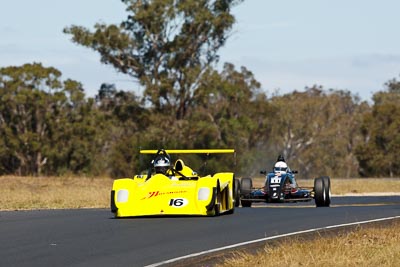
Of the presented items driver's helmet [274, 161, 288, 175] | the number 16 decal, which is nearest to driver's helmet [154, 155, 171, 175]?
the number 16 decal

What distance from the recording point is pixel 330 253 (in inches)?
559

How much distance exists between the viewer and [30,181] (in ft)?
165

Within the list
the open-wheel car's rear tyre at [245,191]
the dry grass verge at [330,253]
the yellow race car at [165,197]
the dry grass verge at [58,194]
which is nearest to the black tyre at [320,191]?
the open-wheel car's rear tyre at [245,191]

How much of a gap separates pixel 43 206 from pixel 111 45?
4292 centimetres

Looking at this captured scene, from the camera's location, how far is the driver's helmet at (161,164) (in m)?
23.1

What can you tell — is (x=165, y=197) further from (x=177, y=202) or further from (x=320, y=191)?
(x=320, y=191)

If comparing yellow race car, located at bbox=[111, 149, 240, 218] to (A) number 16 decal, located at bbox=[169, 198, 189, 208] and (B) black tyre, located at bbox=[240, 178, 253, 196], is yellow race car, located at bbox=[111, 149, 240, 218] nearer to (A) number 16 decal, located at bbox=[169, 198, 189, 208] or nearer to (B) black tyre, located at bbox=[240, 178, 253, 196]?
(A) number 16 decal, located at bbox=[169, 198, 189, 208]

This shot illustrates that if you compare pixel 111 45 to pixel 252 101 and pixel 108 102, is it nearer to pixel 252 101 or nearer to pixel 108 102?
pixel 108 102

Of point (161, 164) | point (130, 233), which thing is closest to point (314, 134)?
point (161, 164)

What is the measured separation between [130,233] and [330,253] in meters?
4.82

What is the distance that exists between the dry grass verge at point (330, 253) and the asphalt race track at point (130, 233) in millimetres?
1103

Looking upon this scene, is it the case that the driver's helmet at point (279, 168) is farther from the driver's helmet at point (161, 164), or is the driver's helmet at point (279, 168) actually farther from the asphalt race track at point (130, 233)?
the driver's helmet at point (161, 164)

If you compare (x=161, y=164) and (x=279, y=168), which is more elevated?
(x=279, y=168)

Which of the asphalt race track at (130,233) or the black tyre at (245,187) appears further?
the black tyre at (245,187)
